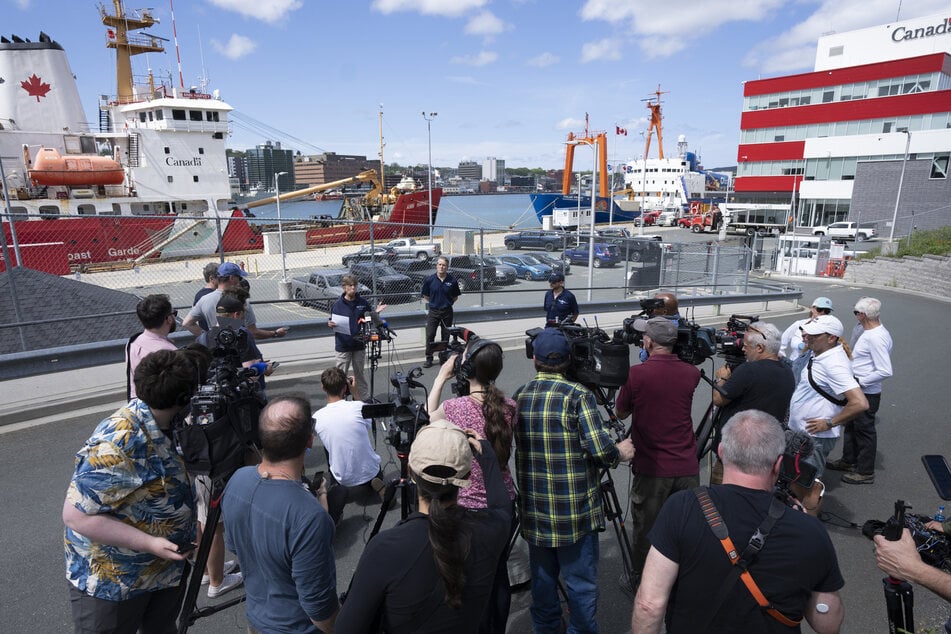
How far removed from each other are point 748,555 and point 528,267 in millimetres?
Answer: 13087

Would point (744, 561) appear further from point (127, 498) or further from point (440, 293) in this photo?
point (440, 293)

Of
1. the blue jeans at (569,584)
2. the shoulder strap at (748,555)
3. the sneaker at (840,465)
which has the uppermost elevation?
the shoulder strap at (748,555)

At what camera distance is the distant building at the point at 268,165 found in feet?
521

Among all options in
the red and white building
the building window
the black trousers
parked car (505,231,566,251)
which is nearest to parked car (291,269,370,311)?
the black trousers

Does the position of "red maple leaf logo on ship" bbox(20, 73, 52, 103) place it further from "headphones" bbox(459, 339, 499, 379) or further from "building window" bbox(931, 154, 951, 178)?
"building window" bbox(931, 154, 951, 178)

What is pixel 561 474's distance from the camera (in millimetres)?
2803

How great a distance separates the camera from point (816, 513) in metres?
4.29

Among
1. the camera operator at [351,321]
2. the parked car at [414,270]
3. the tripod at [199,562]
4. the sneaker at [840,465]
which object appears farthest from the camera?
the parked car at [414,270]

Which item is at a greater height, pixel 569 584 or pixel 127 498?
pixel 127 498

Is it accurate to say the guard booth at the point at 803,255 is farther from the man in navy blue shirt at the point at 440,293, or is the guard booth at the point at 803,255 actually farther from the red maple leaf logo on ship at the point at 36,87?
the red maple leaf logo on ship at the point at 36,87

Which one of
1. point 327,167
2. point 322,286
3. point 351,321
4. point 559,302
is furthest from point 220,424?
point 327,167

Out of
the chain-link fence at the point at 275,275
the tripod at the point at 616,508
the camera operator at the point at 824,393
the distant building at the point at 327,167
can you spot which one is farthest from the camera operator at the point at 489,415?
the distant building at the point at 327,167

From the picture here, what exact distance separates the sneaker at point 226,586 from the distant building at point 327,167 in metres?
154

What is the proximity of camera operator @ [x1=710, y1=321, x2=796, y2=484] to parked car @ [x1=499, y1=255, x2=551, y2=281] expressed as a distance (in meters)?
10.1
